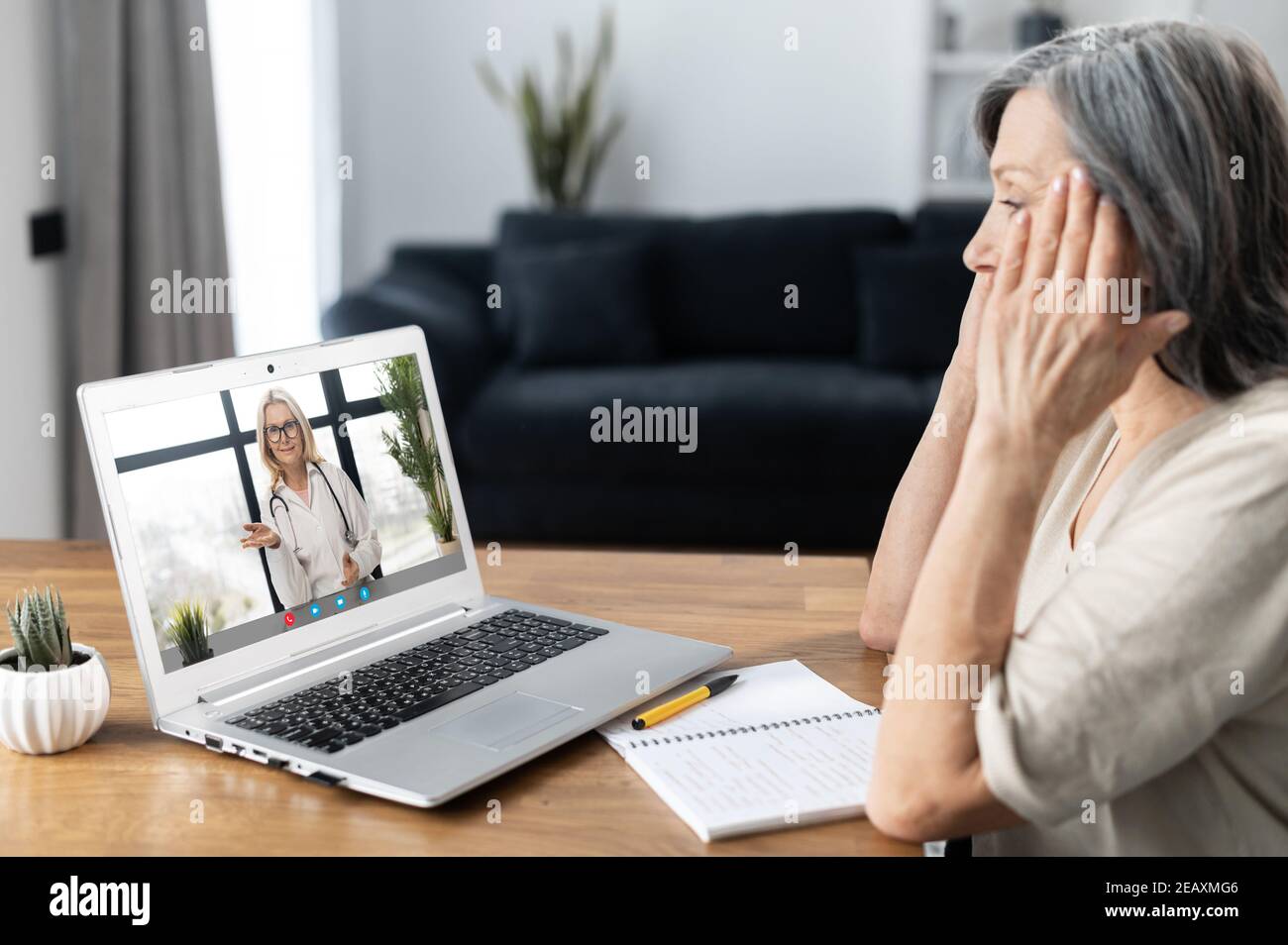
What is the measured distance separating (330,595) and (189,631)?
134 millimetres

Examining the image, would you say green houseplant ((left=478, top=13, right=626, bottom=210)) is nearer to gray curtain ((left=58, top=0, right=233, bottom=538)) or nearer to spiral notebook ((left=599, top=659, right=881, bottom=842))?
gray curtain ((left=58, top=0, right=233, bottom=538))

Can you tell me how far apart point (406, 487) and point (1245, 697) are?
724mm

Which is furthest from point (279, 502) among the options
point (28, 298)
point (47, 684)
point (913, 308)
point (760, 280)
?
point (760, 280)

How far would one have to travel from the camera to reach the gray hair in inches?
36.1

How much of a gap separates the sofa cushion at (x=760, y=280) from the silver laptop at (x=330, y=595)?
8.81 feet

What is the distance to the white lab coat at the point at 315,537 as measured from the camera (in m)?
1.11

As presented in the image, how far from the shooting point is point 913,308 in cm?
364

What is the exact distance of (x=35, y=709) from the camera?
3.20 feet

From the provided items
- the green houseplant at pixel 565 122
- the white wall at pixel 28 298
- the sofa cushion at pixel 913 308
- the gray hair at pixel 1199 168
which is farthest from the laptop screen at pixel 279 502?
the green houseplant at pixel 565 122

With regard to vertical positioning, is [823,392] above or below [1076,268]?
below

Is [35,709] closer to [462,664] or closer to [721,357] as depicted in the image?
[462,664]

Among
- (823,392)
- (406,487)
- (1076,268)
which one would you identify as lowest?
(823,392)

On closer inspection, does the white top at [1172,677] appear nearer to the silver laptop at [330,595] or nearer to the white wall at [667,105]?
the silver laptop at [330,595]
